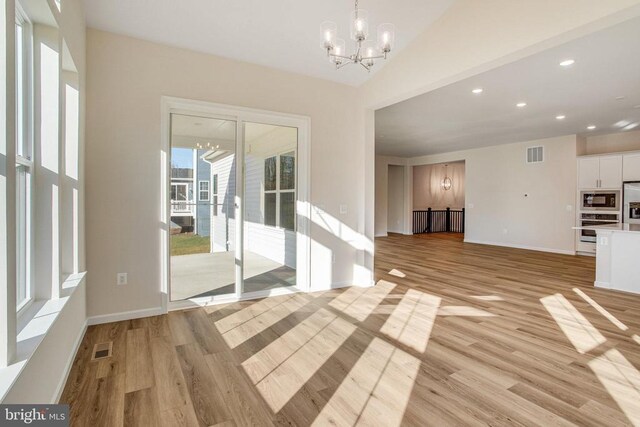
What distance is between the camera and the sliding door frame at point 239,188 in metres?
3.64

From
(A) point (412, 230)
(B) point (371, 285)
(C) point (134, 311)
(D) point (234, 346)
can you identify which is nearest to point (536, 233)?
(A) point (412, 230)

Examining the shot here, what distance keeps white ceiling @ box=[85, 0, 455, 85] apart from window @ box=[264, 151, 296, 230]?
1232 millimetres

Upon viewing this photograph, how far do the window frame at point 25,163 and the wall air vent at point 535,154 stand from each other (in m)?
9.93

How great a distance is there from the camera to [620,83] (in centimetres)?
476

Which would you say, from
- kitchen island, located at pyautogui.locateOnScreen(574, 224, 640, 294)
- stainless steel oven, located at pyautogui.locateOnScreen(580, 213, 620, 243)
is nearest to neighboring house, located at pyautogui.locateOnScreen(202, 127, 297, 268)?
kitchen island, located at pyautogui.locateOnScreen(574, 224, 640, 294)

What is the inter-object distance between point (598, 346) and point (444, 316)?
1299mm

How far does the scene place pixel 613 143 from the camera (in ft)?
26.2

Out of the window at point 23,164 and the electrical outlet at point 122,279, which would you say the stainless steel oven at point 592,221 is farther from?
the window at point 23,164

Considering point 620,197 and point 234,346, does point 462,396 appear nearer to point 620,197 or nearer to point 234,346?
point 234,346

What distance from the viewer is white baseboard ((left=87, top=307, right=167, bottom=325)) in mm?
3333

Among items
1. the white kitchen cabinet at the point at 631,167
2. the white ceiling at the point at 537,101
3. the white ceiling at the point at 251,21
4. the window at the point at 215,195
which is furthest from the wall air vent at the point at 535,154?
the window at the point at 215,195

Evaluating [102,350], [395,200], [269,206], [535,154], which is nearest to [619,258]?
[535,154]

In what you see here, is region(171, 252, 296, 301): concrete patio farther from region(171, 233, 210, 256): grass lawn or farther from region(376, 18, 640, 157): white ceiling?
region(376, 18, 640, 157): white ceiling

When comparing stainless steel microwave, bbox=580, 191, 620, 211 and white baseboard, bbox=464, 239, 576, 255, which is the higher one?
stainless steel microwave, bbox=580, 191, 620, 211
